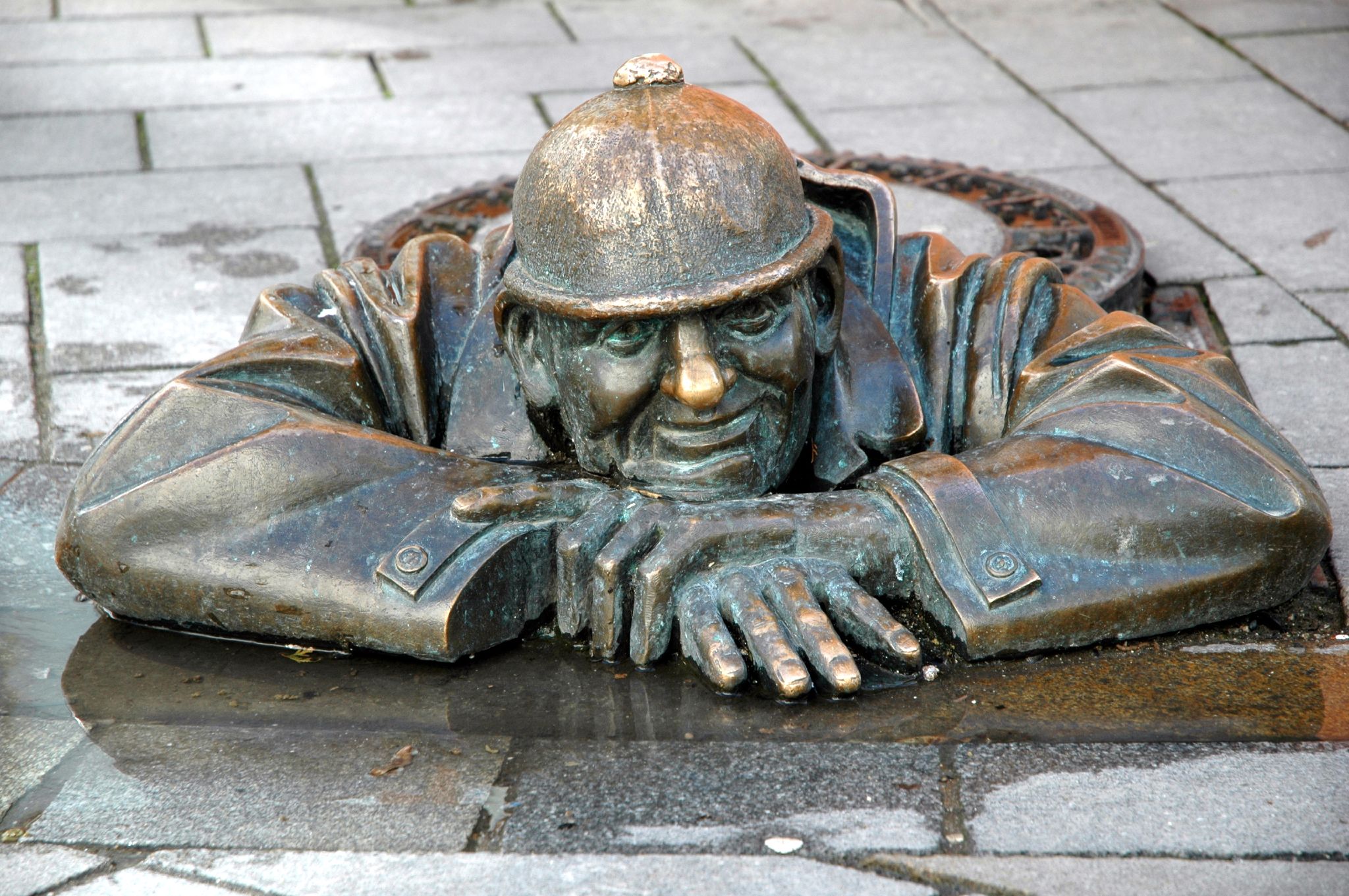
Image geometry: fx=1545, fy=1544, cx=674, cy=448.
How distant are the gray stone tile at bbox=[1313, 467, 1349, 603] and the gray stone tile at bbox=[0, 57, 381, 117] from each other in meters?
4.18

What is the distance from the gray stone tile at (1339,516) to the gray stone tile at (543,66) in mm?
3398

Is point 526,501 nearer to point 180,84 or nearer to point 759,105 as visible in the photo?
point 759,105

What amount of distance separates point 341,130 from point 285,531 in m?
3.50

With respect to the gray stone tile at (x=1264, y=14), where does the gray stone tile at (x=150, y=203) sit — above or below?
above

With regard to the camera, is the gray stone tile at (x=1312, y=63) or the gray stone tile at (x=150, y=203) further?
the gray stone tile at (x=1312, y=63)

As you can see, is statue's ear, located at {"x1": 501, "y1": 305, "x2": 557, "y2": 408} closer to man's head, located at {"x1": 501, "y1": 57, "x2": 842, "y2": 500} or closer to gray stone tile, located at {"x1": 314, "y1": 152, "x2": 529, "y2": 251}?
man's head, located at {"x1": 501, "y1": 57, "x2": 842, "y2": 500}

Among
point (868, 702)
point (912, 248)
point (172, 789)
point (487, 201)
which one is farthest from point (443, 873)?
point (487, 201)

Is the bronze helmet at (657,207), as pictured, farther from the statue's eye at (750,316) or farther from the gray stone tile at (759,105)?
the gray stone tile at (759,105)

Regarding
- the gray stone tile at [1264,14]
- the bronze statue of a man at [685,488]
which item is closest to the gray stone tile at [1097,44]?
the gray stone tile at [1264,14]

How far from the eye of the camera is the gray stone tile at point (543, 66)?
20.7 ft

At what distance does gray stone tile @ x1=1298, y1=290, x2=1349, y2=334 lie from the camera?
4.25 meters

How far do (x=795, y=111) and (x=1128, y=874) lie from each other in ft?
13.8

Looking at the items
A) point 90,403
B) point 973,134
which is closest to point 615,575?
point 90,403

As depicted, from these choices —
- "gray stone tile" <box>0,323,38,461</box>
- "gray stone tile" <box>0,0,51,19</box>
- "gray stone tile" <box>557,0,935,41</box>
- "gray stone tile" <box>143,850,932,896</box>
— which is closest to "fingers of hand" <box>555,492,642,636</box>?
"gray stone tile" <box>143,850,932,896</box>
